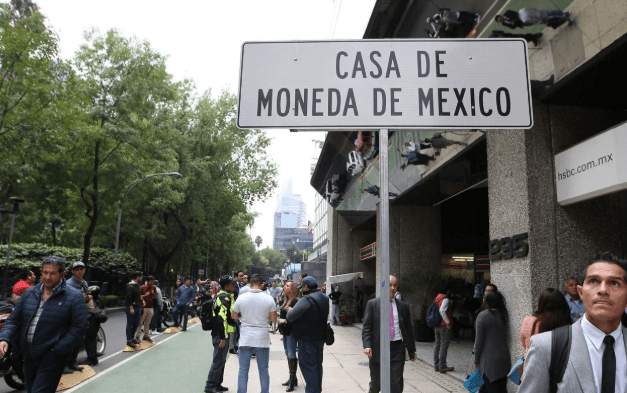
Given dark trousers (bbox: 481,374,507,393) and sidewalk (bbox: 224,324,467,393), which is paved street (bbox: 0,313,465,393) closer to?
sidewalk (bbox: 224,324,467,393)

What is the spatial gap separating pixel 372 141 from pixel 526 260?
33.5ft

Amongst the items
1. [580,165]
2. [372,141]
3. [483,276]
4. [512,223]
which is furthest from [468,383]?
[483,276]

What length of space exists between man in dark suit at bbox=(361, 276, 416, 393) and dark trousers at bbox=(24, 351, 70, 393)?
3.32 metres

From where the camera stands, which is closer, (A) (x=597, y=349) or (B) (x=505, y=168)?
(A) (x=597, y=349)

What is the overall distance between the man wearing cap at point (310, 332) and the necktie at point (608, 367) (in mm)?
5112

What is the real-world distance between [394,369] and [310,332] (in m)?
1.26

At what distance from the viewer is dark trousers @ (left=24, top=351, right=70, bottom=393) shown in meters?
4.61

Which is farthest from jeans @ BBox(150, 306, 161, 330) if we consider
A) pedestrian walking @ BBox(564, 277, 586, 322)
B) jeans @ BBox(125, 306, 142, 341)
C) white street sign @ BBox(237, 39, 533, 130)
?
white street sign @ BBox(237, 39, 533, 130)

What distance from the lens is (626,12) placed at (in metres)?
5.23

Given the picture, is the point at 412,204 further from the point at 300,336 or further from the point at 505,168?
the point at 300,336

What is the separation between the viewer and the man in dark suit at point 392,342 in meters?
6.04

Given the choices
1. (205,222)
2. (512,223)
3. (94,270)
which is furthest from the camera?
(205,222)

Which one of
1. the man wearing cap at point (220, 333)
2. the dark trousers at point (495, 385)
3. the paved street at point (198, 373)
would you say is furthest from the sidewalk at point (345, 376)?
the dark trousers at point (495, 385)

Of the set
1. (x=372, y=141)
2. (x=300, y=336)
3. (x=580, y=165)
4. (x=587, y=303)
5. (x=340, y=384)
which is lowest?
(x=340, y=384)
